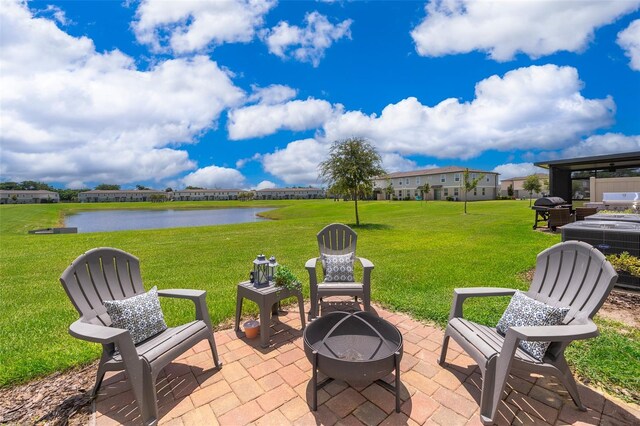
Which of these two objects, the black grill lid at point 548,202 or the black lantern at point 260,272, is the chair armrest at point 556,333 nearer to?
the black lantern at point 260,272

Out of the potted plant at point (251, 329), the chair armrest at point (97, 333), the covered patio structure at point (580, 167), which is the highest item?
the covered patio structure at point (580, 167)

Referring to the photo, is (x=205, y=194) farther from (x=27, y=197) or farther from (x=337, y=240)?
(x=337, y=240)

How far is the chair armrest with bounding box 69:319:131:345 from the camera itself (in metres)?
1.90

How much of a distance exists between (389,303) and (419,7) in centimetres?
790

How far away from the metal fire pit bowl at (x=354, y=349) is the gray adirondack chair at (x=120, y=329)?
44.0 inches

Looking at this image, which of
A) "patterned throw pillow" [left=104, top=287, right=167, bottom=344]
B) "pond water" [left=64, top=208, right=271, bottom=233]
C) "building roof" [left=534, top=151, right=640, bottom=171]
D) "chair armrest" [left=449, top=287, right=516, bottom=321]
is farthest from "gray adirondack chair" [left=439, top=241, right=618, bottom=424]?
"pond water" [left=64, top=208, right=271, bottom=233]

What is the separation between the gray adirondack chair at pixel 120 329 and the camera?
1988mm

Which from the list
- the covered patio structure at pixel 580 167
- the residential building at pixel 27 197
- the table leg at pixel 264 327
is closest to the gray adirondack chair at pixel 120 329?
the table leg at pixel 264 327

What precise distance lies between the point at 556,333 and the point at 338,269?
260cm

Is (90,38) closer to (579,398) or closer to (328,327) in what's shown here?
(328,327)

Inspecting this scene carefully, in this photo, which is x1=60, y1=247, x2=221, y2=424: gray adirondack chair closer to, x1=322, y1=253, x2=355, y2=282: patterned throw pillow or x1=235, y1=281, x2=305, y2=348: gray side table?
x1=235, y1=281, x2=305, y2=348: gray side table

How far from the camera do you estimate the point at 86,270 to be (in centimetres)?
255

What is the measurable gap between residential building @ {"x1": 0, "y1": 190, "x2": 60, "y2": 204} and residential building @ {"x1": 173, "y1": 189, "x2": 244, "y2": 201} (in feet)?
118

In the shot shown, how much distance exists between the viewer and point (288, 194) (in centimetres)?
11494
